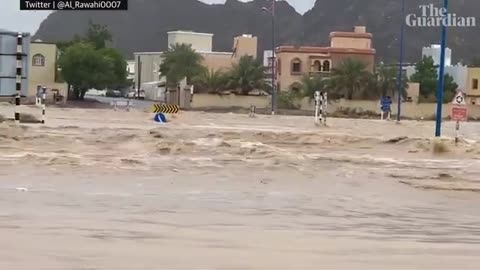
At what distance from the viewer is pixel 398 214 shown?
12.7 metres

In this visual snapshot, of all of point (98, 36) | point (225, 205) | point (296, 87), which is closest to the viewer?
point (225, 205)

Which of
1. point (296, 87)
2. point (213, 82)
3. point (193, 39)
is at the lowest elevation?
point (296, 87)

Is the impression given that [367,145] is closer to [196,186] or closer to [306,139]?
[306,139]

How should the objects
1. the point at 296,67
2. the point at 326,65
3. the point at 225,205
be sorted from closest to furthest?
the point at 225,205
the point at 296,67
the point at 326,65

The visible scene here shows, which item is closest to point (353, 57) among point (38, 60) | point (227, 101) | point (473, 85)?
point (227, 101)

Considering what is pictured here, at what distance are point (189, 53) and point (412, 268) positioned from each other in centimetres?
9013

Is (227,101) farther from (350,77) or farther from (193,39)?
(193,39)

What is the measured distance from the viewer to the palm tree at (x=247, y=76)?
84.8 metres

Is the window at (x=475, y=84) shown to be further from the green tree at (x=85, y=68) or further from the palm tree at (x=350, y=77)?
the green tree at (x=85, y=68)

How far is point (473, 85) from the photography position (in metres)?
90.0

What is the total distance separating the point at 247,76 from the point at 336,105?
37.6ft

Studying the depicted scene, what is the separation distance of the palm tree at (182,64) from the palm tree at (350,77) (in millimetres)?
19905

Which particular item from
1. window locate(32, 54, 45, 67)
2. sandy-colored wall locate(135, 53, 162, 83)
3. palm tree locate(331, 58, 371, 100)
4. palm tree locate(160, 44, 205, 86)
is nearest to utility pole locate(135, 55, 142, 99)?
sandy-colored wall locate(135, 53, 162, 83)

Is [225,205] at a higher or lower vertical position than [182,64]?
lower
